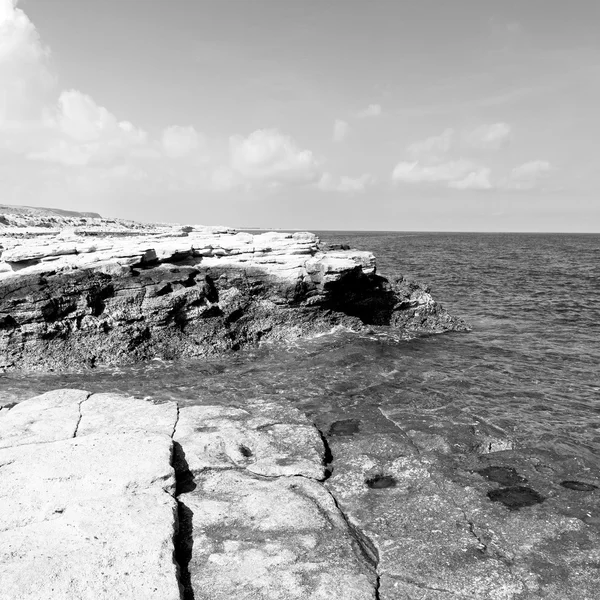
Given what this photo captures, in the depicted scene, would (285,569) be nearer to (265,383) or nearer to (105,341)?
(265,383)

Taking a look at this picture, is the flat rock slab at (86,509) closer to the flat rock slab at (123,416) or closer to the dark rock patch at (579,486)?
the flat rock slab at (123,416)

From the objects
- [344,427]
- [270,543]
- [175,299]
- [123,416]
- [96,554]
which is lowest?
[344,427]

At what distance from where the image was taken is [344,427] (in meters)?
14.1

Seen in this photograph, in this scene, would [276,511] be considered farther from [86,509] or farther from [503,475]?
[503,475]

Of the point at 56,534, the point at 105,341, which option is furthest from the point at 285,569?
the point at 105,341

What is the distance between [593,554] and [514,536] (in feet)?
4.32

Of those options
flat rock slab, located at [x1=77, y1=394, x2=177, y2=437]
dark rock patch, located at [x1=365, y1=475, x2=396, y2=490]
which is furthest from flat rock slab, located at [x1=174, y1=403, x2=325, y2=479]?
dark rock patch, located at [x1=365, y1=475, x2=396, y2=490]

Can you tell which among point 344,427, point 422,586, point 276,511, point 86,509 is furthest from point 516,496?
point 86,509

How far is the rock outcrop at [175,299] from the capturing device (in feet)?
71.2

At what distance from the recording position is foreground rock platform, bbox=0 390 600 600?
7504 mm

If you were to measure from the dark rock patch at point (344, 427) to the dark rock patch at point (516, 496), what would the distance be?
425 centimetres

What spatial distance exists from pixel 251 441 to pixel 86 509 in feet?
15.0

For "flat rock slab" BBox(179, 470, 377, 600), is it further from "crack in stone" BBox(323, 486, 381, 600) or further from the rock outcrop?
the rock outcrop

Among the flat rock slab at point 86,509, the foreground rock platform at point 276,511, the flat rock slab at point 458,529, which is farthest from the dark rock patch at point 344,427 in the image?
the flat rock slab at point 86,509
